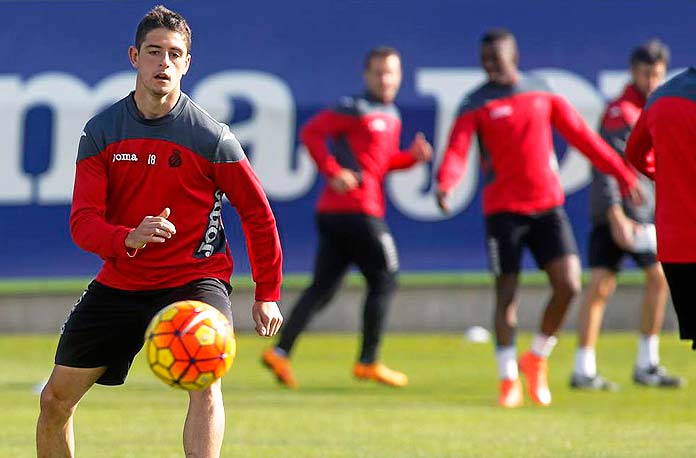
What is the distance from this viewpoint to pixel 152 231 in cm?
625

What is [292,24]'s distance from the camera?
1862 cm

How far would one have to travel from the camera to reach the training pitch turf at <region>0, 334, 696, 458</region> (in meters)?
9.09

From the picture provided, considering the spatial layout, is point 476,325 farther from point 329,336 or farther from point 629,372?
point 629,372

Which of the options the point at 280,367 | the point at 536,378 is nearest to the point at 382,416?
the point at 536,378

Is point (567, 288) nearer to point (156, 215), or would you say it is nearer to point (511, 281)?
point (511, 281)

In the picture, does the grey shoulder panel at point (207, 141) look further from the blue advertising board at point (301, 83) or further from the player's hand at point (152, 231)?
the blue advertising board at point (301, 83)

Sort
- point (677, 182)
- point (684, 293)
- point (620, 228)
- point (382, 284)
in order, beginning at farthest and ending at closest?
1. point (382, 284)
2. point (620, 228)
3. point (684, 293)
4. point (677, 182)

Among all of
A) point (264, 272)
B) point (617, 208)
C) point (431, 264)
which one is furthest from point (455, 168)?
point (431, 264)

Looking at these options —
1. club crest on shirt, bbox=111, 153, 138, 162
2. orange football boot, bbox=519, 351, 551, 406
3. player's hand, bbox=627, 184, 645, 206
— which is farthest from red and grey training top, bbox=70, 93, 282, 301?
orange football boot, bbox=519, 351, 551, 406

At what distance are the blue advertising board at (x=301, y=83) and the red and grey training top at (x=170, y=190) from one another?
36.8 ft

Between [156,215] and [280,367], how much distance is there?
6493mm

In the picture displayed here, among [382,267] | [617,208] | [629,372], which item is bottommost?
[629,372]

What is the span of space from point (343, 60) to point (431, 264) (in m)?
2.59

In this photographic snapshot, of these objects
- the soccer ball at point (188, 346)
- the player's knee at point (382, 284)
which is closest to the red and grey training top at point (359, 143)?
the player's knee at point (382, 284)
